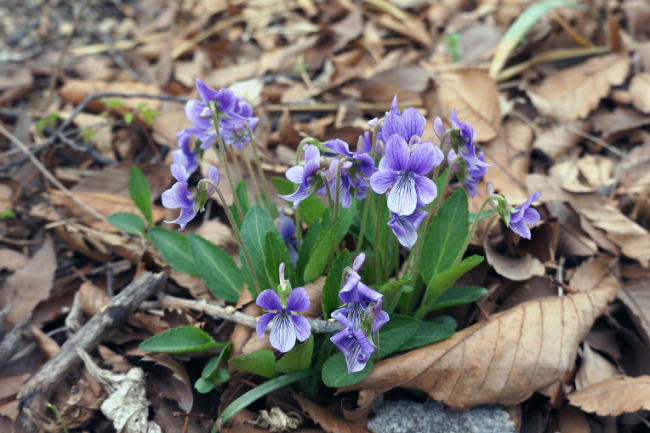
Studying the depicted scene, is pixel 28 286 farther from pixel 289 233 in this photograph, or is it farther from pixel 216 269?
pixel 289 233

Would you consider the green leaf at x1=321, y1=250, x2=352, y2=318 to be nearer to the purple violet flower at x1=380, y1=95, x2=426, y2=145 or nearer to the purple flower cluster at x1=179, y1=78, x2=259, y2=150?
the purple violet flower at x1=380, y1=95, x2=426, y2=145

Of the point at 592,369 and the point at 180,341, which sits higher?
the point at 180,341

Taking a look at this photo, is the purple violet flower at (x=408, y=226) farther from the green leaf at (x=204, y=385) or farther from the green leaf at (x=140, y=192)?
the green leaf at (x=140, y=192)

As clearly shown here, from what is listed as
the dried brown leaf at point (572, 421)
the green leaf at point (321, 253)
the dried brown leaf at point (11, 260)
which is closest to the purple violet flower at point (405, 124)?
the green leaf at point (321, 253)

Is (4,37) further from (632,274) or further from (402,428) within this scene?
(632,274)

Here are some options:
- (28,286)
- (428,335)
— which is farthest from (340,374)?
(28,286)
